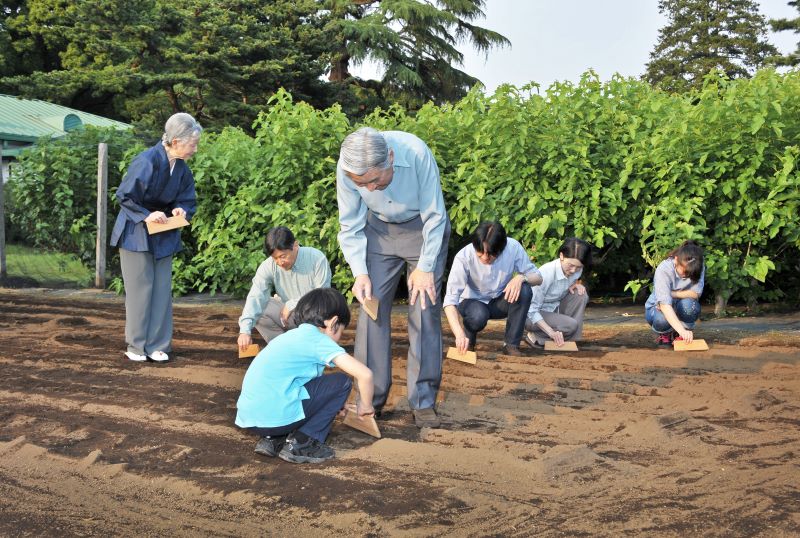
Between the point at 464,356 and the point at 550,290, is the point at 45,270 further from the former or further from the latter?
the point at 464,356

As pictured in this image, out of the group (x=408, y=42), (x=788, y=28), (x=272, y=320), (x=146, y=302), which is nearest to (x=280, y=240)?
(x=272, y=320)

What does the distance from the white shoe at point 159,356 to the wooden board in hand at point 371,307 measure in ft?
7.94

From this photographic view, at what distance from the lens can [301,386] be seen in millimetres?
4316

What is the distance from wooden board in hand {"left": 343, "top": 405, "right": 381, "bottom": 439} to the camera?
4.61 meters

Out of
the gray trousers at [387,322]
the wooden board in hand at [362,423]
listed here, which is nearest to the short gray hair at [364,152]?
the gray trousers at [387,322]

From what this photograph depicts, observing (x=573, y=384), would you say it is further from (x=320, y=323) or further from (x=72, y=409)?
(x=72, y=409)

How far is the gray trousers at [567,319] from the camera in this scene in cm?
706

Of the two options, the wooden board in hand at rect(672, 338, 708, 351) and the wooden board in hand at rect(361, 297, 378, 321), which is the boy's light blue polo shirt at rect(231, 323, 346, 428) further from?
the wooden board in hand at rect(672, 338, 708, 351)

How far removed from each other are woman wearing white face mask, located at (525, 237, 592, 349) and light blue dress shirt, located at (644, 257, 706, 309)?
57cm

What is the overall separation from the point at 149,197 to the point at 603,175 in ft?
13.4

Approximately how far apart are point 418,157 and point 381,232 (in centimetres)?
51

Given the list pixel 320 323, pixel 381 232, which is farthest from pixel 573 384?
pixel 320 323

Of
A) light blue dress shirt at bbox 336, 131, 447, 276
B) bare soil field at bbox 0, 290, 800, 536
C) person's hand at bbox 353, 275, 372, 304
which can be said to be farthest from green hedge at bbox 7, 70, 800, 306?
person's hand at bbox 353, 275, 372, 304

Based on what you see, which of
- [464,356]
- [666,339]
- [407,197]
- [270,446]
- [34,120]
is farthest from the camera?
[34,120]
